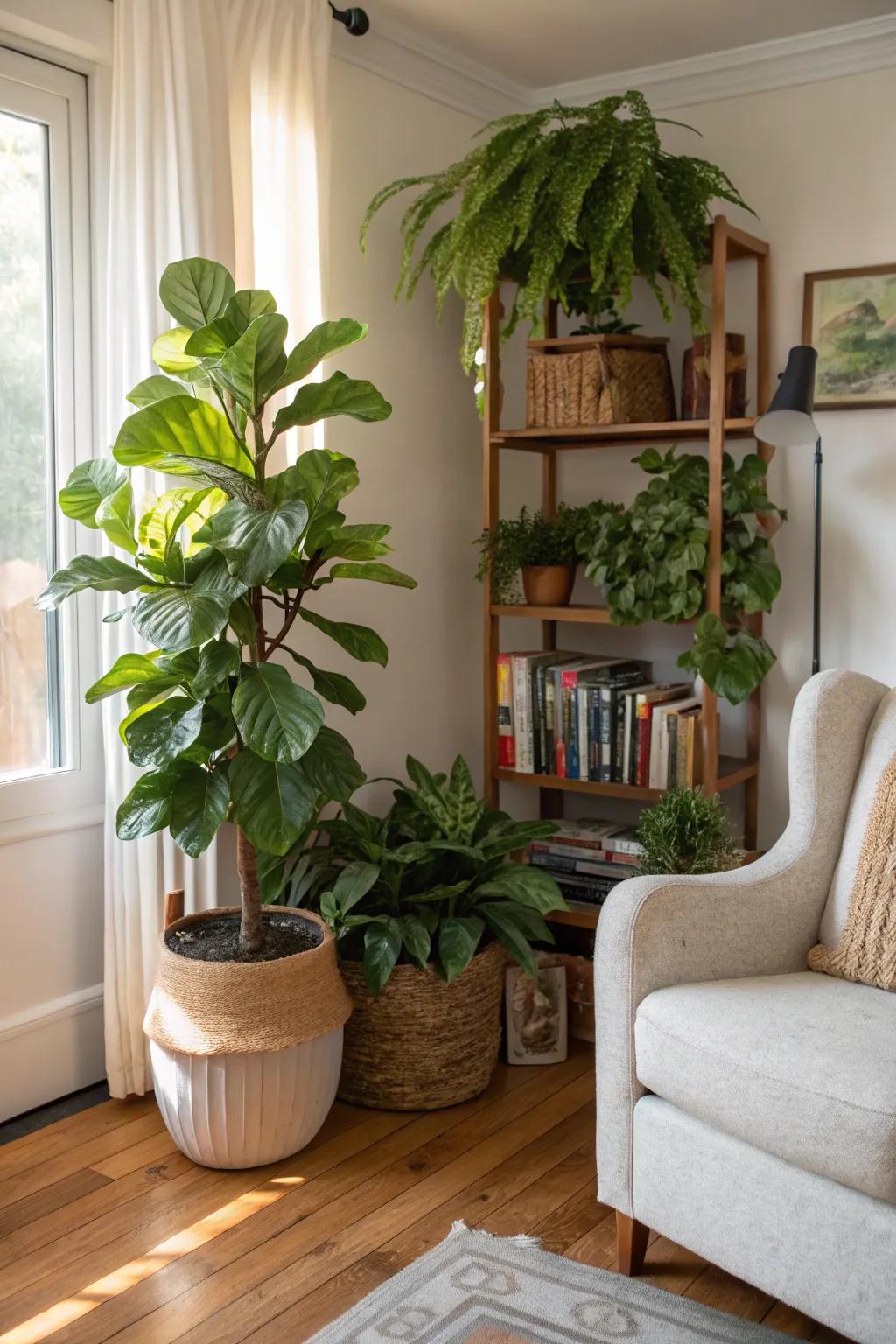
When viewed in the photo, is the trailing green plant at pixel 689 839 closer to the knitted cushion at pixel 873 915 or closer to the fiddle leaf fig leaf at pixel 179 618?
the knitted cushion at pixel 873 915

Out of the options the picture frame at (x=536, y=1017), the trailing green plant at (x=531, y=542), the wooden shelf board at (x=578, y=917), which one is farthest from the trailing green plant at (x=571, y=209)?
the picture frame at (x=536, y=1017)

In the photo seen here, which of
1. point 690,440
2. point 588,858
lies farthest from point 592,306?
point 588,858

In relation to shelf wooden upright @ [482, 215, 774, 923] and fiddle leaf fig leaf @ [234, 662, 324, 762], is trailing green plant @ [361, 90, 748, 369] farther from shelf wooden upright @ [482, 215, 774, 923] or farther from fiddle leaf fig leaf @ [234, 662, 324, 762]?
fiddle leaf fig leaf @ [234, 662, 324, 762]

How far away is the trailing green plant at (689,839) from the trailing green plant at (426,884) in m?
0.25

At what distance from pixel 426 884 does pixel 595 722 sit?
2.13ft

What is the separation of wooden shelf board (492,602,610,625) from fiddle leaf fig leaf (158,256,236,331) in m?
1.25

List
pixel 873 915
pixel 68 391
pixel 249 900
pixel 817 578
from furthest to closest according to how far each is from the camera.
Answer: pixel 817 578, pixel 68 391, pixel 249 900, pixel 873 915

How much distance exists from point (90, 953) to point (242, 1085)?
0.63 m

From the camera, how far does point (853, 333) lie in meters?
3.21

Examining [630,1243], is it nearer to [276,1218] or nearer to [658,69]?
[276,1218]

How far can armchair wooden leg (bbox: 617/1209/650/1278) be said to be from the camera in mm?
2113

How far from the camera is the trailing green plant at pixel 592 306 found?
3166mm

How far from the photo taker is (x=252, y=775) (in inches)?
90.1

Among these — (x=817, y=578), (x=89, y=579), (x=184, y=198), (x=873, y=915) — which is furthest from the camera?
(x=817, y=578)
